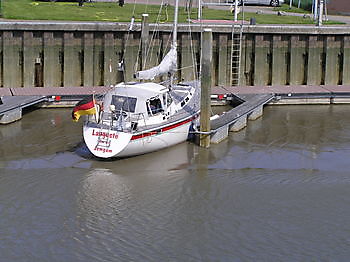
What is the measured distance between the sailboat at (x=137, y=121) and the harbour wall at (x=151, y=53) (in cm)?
550

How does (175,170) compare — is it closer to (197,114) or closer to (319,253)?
(197,114)

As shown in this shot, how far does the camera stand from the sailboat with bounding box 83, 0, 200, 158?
23828 mm

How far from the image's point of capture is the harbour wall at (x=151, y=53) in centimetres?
3181

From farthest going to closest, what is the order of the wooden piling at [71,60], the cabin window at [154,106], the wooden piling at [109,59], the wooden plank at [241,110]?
the wooden piling at [109,59], the wooden piling at [71,60], the wooden plank at [241,110], the cabin window at [154,106]

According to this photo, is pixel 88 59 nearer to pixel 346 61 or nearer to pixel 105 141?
pixel 105 141

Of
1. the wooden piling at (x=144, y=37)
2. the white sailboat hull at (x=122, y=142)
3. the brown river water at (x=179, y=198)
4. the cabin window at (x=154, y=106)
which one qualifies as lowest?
the brown river water at (x=179, y=198)

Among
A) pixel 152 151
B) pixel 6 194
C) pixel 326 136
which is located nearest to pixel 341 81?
pixel 326 136

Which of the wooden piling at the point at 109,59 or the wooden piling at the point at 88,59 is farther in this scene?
the wooden piling at the point at 109,59

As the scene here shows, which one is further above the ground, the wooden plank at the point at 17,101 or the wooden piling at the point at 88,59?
the wooden piling at the point at 88,59

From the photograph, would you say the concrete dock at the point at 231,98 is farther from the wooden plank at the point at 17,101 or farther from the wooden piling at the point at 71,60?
the wooden piling at the point at 71,60

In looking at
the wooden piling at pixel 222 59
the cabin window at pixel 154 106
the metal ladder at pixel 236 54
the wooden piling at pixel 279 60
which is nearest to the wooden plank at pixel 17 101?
the cabin window at pixel 154 106

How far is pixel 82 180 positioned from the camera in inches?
A: 891

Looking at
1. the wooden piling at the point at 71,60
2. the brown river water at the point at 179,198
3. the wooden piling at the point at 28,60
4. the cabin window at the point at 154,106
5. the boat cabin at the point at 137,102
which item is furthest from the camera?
the wooden piling at the point at 71,60

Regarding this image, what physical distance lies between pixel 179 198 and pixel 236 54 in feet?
45.0
